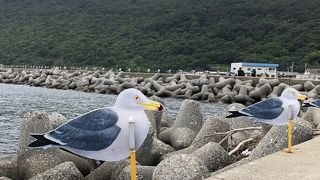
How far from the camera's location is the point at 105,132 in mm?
5074

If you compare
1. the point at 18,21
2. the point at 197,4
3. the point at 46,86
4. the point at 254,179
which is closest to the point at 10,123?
the point at 254,179

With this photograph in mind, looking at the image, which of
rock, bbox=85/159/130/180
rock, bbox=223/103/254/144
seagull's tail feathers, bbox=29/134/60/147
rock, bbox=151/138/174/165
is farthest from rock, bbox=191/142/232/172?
seagull's tail feathers, bbox=29/134/60/147

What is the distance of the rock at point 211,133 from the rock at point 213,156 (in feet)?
4.23

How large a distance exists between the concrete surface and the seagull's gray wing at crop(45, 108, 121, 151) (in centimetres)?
116

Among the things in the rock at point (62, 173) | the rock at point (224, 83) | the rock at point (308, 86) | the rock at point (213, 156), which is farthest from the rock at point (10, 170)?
the rock at point (224, 83)

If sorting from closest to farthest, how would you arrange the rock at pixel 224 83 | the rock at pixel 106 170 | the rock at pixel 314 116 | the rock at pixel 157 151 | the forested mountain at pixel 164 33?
the rock at pixel 106 170, the rock at pixel 157 151, the rock at pixel 314 116, the rock at pixel 224 83, the forested mountain at pixel 164 33

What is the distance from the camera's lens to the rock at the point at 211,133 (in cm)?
903

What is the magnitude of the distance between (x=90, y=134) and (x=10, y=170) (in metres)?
3.05

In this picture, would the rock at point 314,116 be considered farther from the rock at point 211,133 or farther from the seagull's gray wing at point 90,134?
the seagull's gray wing at point 90,134

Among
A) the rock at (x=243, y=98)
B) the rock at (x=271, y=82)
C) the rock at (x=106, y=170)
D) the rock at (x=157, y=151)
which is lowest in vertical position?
the rock at (x=243, y=98)

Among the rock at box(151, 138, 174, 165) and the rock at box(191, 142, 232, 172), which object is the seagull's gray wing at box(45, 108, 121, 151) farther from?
the rock at box(151, 138, 174, 165)

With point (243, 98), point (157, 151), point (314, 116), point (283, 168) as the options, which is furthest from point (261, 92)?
point (283, 168)

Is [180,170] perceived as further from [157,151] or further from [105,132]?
[157,151]

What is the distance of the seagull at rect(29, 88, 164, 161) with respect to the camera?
5.07 m
